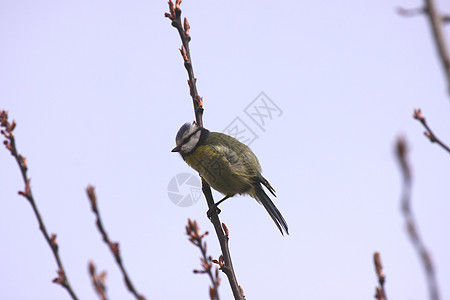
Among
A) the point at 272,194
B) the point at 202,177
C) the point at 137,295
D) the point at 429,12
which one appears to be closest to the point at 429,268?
the point at 429,12

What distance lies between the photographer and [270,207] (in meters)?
6.02

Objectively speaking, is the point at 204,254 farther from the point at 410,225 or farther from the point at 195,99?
the point at 195,99

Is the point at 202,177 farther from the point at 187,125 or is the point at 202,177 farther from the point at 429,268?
the point at 429,268

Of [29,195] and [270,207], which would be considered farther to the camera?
[270,207]

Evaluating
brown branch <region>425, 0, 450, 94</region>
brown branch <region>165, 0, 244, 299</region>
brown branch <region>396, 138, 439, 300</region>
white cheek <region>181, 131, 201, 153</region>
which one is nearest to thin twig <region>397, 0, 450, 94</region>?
brown branch <region>425, 0, 450, 94</region>

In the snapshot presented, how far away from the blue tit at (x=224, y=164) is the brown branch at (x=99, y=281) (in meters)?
4.14

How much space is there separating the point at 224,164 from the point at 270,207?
0.83 m

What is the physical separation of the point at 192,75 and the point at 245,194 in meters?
2.58

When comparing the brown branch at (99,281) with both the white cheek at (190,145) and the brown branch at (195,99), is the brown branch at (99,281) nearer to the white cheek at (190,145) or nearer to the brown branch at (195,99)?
the brown branch at (195,99)

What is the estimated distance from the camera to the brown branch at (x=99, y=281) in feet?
5.14

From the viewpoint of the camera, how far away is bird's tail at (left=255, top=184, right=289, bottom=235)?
5.90 metres

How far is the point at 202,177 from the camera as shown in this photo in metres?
5.57

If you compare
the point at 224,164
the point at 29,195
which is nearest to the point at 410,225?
the point at 29,195

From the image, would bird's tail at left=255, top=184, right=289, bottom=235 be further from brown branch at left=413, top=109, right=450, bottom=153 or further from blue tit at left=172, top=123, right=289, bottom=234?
brown branch at left=413, top=109, right=450, bottom=153
